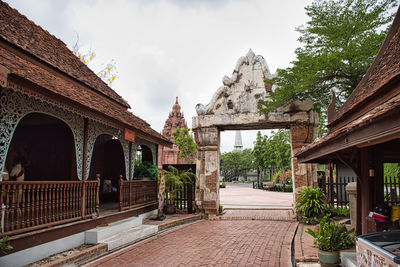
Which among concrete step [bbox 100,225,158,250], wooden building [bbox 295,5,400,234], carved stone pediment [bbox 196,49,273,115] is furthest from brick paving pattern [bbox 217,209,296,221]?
wooden building [bbox 295,5,400,234]

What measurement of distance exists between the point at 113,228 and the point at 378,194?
5.83 metres

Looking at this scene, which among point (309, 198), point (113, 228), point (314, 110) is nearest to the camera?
point (113, 228)

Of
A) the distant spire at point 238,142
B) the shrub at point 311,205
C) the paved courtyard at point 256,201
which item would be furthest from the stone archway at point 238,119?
the distant spire at point 238,142

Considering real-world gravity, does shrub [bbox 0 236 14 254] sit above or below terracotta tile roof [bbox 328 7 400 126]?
below

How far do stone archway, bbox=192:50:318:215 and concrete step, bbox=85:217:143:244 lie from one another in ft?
11.9

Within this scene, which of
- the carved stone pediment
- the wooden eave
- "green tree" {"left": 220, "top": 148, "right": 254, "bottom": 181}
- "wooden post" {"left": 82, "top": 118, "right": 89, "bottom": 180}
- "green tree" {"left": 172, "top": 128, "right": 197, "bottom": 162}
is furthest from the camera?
"green tree" {"left": 220, "top": 148, "right": 254, "bottom": 181}

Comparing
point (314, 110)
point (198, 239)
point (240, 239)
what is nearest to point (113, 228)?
point (198, 239)

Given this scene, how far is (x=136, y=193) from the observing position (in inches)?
383

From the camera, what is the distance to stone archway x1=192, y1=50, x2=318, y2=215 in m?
11.1

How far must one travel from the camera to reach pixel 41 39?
8.73 meters

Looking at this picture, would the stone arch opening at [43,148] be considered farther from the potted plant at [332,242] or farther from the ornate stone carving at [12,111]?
the potted plant at [332,242]

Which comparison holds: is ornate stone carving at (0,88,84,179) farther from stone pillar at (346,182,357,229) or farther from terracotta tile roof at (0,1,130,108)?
stone pillar at (346,182,357,229)

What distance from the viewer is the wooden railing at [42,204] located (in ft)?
16.4

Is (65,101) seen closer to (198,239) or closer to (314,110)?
(198,239)
